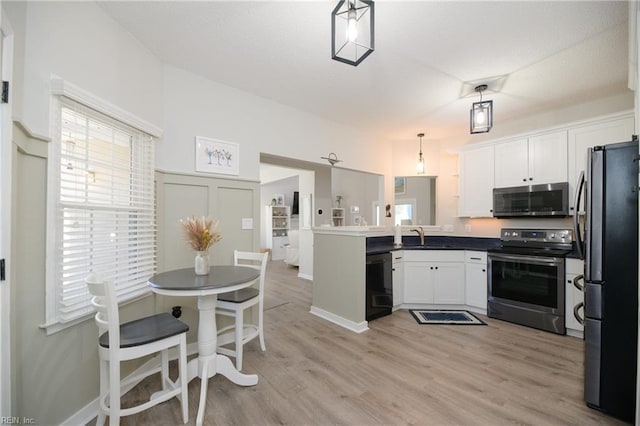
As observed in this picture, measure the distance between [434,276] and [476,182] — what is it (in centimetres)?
151

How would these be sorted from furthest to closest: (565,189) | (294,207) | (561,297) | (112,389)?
1. (294,207)
2. (565,189)
3. (561,297)
4. (112,389)

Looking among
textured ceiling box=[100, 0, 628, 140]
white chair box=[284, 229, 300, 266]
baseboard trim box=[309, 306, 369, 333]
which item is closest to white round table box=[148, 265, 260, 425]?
baseboard trim box=[309, 306, 369, 333]

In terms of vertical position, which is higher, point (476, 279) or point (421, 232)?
point (421, 232)

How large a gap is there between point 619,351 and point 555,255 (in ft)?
4.77

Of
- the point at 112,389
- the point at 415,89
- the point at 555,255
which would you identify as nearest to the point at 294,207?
the point at 415,89

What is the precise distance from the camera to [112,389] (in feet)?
4.47

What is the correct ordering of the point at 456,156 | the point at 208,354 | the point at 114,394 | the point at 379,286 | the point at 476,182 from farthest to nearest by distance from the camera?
the point at 456,156
the point at 476,182
the point at 379,286
the point at 208,354
the point at 114,394

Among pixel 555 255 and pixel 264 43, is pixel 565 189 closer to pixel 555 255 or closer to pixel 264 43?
pixel 555 255

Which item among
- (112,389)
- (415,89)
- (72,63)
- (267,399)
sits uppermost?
(415,89)

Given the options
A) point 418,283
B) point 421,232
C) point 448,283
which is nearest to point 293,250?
point 421,232

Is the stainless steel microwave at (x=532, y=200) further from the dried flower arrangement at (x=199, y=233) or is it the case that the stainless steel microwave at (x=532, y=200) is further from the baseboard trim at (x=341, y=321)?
the dried flower arrangement at (x=199, y=233)

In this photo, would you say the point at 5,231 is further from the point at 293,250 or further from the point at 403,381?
the point at 293,250

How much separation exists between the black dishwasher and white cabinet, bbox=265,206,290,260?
18.7 feet

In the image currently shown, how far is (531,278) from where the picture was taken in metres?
2.98
